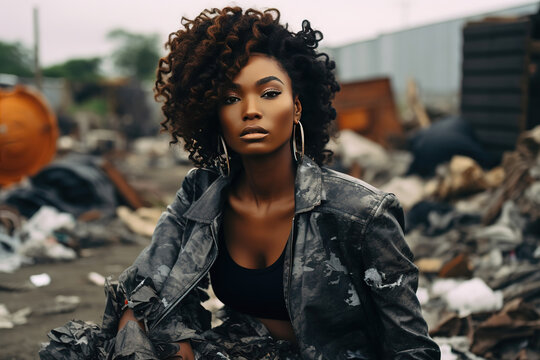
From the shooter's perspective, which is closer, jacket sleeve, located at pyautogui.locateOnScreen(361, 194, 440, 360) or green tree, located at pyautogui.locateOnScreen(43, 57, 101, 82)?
jacket sleeve, located at pyautogui.locateOnScreen(361, 194, 440, 360)

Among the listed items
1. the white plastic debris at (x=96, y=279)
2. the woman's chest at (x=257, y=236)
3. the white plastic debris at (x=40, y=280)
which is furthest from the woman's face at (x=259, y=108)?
the white plastic debris at (x=40, y=280)

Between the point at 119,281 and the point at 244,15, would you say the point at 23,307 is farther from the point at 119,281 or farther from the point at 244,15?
the point at 244,15

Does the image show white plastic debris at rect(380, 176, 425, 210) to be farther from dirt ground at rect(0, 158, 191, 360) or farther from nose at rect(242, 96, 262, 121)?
nose at rect(242, 96, 262, 121)

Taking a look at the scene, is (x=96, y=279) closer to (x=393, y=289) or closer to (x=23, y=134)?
(x=23, y=134)

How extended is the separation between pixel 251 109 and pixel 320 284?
0.64 meters

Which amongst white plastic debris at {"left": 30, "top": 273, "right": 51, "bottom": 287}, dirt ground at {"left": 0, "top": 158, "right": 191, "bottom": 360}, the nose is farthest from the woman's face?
white plastic debris at {"left": 30, "top": 273, "right": 51, "bottom": 287}

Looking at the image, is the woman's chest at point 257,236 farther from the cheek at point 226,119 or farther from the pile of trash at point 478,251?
the pile of trash at point 478,251

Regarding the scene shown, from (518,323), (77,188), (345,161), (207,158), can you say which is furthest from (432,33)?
(207,158)

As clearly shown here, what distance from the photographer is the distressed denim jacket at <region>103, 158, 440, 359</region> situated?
70.7 inches

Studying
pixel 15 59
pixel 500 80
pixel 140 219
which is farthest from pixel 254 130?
pixel 15 59

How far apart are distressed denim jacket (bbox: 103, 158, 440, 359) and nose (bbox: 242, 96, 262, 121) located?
0.25 meters

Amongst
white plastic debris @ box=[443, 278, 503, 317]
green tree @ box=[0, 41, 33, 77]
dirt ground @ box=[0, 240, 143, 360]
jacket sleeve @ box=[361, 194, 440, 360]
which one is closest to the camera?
jacket sleeve @ box=[361, 194, 440, 360]

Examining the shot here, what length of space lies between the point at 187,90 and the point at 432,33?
1477 cm

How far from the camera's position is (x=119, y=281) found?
2.07 metres
